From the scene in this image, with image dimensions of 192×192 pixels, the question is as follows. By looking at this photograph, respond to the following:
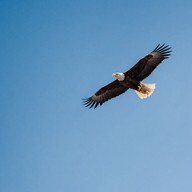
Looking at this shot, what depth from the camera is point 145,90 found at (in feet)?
39.7

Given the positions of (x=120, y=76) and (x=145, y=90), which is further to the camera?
(x=145, y=90)

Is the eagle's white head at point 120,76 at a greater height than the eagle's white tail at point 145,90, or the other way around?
the eagle's white head at point 120,76

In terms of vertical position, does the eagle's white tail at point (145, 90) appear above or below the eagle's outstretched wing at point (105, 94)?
below

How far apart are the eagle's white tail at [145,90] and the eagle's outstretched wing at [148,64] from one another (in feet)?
1.13

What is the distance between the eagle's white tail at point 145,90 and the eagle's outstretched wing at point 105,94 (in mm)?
652

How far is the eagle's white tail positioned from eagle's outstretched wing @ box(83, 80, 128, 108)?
65 centimetres

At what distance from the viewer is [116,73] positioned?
1173cm

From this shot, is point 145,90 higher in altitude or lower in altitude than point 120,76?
lower

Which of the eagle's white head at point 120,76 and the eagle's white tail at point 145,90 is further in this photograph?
the eagle's white tail at point 145,90

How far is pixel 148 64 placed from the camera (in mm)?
11734

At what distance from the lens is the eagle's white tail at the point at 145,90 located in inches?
475

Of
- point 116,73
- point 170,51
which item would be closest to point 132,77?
point 116,73

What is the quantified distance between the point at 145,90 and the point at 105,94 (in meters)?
1.48

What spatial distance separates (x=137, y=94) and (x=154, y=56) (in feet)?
4.72
